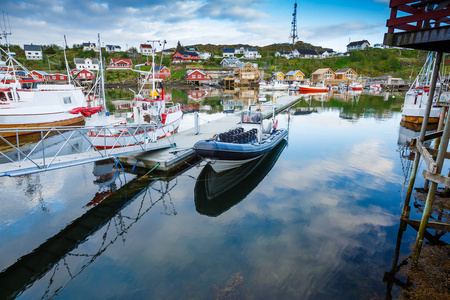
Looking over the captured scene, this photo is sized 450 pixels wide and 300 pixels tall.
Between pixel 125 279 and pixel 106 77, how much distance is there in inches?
3366

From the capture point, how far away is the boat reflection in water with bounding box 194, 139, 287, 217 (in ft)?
32.9

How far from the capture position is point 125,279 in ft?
20.3

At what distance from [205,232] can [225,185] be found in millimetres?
3778

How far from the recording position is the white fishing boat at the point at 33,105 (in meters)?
19.8

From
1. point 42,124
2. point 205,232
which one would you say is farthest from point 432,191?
point 42,124

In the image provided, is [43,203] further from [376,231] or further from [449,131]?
[449,131]

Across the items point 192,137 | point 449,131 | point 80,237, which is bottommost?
point 80,237

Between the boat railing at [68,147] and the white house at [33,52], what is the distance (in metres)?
90.9

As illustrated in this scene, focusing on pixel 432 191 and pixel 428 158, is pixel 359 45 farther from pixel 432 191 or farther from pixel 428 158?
pixel 432 191

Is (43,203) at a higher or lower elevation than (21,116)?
lower

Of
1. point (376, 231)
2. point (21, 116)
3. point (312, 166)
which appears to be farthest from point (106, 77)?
point (376, 231)

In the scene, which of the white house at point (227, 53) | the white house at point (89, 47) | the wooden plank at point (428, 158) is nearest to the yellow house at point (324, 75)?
the white house at point (227, 53)

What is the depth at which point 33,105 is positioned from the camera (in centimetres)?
2216

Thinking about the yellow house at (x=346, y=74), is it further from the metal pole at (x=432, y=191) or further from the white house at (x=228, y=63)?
the metal pole at (x=432, y=191)
